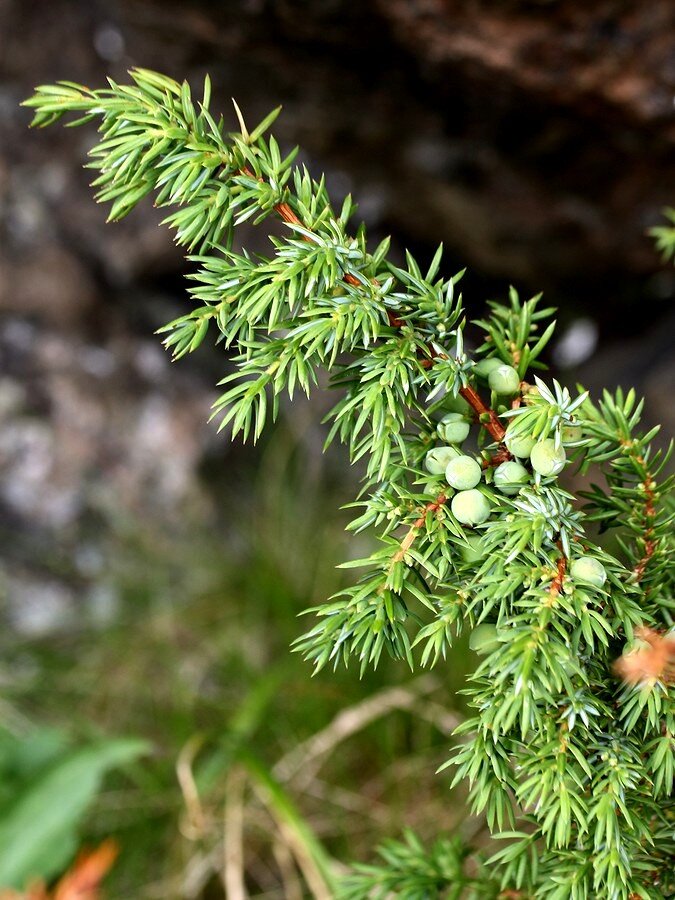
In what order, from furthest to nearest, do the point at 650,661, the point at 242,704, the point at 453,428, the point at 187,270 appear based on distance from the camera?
the point at 187,270
the point at 242,704
the point at 453,428
the point at 650,661

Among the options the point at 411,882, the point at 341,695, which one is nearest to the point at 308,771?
the point at 341,695

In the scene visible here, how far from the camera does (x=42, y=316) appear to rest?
1.71 m

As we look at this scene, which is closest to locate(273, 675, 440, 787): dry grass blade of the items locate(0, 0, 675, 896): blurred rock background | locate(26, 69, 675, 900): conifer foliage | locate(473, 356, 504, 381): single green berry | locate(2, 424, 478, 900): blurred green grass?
locate(2, 424, 478, 900): blurred green grass

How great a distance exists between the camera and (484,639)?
1.47 ft

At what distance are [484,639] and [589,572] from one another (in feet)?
0.22

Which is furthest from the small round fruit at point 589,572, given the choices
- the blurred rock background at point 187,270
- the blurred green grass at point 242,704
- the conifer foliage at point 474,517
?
the blurred rock background at point 187,270

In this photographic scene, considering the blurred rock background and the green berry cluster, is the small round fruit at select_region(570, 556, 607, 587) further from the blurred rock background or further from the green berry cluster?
the blurred rock background

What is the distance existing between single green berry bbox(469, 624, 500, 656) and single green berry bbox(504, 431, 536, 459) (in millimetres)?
96

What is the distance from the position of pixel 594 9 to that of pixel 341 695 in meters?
1.10

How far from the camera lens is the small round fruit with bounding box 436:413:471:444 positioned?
1.53 ft

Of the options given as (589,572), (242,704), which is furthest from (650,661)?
(242,704)

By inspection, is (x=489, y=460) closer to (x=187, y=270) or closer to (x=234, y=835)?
(x=234, y=835)

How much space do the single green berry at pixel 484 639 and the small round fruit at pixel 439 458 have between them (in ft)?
0.29

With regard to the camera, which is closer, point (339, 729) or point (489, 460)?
point (489, 460)
